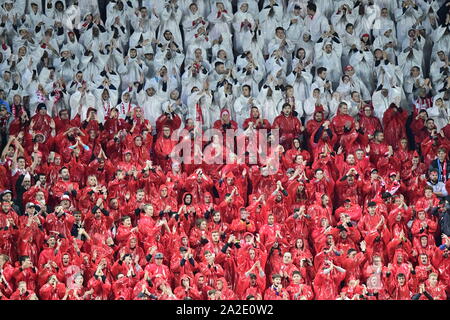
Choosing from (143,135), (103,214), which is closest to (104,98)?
(143,135)

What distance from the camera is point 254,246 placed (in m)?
17.1

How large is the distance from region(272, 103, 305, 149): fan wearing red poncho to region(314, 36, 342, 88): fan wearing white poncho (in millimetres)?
926

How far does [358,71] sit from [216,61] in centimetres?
227

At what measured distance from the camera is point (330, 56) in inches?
741

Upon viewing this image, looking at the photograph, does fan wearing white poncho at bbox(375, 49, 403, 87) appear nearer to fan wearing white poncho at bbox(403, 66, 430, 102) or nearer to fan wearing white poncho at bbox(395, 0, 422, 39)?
fan wearing white poncho at bbox(403, 66, 430, 102)

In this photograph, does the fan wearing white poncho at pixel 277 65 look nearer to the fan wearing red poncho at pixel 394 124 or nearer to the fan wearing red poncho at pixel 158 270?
the fan wearing red poncho at pixel 394 124

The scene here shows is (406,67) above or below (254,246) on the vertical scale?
above

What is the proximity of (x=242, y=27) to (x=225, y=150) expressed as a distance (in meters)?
2.21

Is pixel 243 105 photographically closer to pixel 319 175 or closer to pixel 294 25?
pixel 294 25

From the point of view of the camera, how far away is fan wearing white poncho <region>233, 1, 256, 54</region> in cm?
1895

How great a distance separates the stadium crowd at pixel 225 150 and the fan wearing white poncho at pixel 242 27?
32 millimetres

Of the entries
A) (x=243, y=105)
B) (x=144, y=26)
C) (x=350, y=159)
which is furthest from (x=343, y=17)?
(x=144, y=26)
